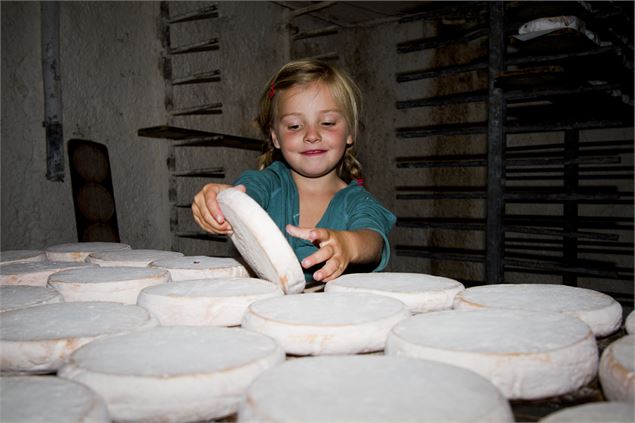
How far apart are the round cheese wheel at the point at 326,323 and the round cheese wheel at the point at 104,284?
0.37 meters

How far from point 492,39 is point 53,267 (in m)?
2.11

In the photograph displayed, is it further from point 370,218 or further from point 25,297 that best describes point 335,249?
point 25,297

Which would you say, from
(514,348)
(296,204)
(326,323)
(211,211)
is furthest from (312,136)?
(514,348)

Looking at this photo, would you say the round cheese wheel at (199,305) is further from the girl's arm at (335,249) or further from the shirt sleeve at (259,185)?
the shirt sleeve at (259,185)

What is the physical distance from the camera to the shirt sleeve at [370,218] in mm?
1621

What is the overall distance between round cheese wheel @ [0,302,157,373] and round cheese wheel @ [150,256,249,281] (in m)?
0.33

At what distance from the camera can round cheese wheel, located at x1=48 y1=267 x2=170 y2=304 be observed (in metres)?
1.03

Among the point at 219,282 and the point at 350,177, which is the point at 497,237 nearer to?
the point at 350,177

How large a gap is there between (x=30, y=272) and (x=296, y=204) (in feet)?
3.69

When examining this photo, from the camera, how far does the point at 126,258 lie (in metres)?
1.41

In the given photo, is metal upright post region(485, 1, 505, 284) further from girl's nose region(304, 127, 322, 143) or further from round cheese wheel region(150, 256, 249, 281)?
round cheese wheel region(150, 256, 249, 281)

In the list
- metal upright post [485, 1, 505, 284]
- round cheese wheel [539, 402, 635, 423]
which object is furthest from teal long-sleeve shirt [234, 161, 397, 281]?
round cheese wheel [539, 402, 635, 423]

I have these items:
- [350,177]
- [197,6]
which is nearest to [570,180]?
[350,177]

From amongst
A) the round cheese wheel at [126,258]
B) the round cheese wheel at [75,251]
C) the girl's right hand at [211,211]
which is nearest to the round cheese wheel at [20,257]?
the round cheese wheel at [75,251]
